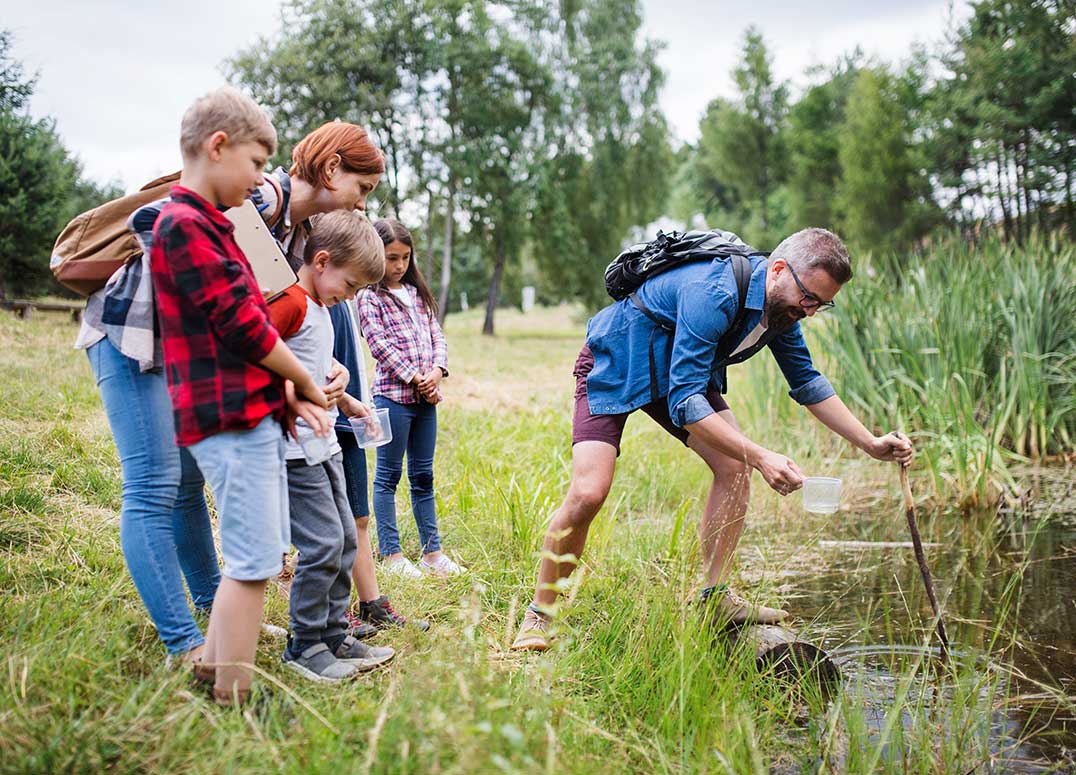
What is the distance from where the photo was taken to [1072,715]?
275 cm

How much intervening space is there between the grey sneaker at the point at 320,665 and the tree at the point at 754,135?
29.4 metres

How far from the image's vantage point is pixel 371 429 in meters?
2.73

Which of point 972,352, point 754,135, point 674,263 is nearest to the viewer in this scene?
point 674,263

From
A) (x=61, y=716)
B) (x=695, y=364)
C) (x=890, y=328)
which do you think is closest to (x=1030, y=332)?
(x=890, y=328)

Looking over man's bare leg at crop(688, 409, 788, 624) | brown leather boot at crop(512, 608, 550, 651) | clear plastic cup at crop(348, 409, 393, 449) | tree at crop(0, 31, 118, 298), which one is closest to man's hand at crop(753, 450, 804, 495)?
man's bare leg at crop(688, 409, 788, 624)

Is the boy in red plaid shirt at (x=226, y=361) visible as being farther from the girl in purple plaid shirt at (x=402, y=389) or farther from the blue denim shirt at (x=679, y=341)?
the girl in purple plaid shirt at (x=402, y=389)

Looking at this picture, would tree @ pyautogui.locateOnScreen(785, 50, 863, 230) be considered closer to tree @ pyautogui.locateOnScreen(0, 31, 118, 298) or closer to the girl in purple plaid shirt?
tree @ pyautogui.locateOnScreen(0, 31, 118, 298)

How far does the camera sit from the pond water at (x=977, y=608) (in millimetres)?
2664

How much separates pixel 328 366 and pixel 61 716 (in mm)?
1098

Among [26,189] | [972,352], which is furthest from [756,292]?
[26,189]

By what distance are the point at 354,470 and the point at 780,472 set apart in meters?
1.50

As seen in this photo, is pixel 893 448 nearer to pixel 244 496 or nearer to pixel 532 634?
pixel 532 634

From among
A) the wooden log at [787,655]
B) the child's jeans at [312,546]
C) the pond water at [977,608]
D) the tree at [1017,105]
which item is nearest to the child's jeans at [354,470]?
the child's jeans at [312,546]

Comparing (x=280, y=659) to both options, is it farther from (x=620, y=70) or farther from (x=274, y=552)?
(x=620, y=70)
